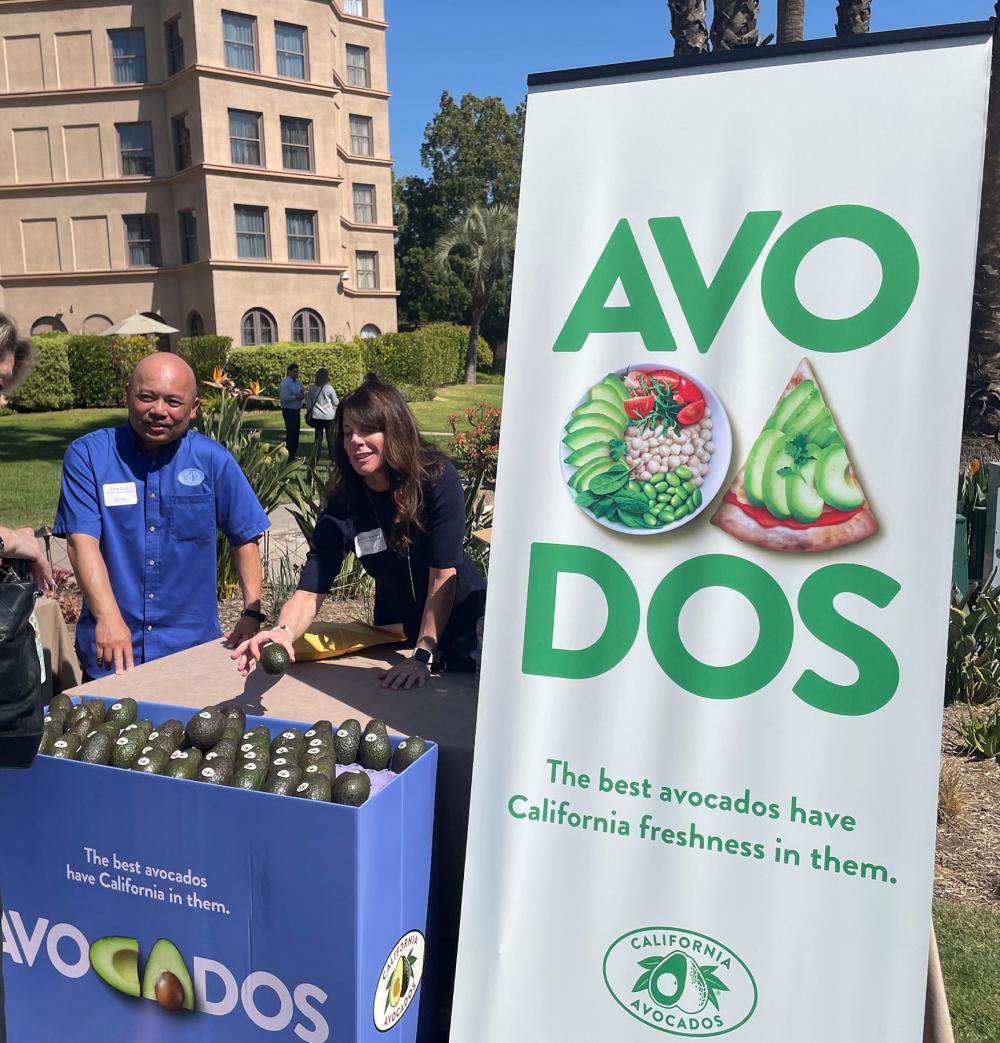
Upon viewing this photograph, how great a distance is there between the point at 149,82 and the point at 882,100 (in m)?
31.8

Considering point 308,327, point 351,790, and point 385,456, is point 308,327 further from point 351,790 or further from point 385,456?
point 351,790

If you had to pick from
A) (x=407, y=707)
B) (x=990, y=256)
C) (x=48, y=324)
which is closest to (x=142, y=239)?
(x=48, y=324)

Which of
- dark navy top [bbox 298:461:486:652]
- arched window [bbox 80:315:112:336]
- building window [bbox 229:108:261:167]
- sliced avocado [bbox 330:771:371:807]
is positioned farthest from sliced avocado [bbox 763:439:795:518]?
arched window [bbox 80:315:112:336]

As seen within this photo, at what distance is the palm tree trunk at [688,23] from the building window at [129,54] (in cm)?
2576

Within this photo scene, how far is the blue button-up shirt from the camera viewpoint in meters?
3.23

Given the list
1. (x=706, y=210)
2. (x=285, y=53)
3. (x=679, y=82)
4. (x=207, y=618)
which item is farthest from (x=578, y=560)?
(x=285, y=53)

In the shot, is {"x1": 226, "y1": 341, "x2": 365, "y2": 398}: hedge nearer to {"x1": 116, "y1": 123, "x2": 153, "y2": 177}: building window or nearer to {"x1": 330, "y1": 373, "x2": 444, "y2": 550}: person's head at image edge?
{"x1": 116, "y1": 123, "x2": 153, "y2": 177}: building window

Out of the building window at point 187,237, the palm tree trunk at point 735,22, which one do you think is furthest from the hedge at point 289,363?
the palm tree trunk at point 735,22

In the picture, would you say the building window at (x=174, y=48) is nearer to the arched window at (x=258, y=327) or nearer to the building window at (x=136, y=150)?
the building window at (x=136, y=150)

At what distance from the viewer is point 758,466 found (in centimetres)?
202

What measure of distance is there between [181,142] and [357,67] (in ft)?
30.8

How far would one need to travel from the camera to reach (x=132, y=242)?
29.5 meters

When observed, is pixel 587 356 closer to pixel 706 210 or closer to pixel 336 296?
pixel 706 210

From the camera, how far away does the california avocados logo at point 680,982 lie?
77.2 inches
